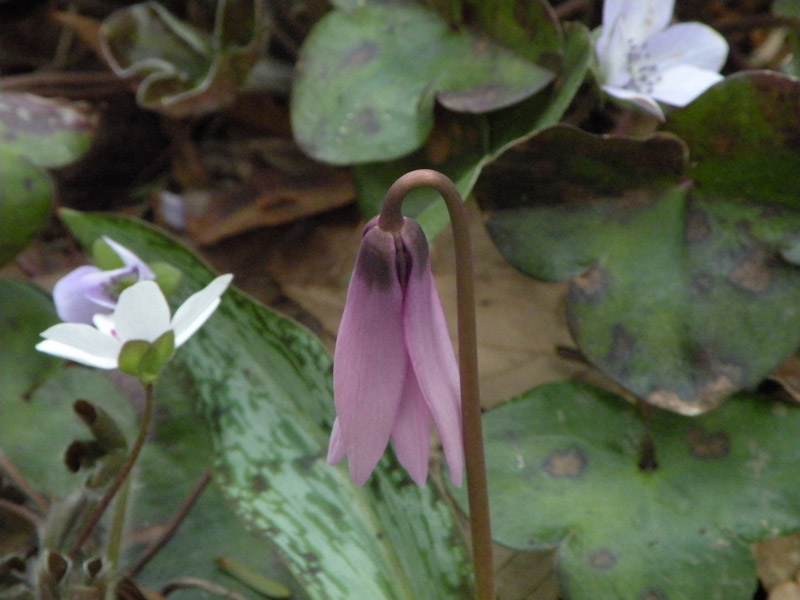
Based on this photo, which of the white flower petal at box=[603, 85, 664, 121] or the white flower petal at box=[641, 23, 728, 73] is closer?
the white flower petal at box=[603, 85, 664, 121]

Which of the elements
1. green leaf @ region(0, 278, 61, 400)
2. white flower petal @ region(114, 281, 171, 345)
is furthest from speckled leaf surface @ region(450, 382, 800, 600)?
green leaf @ region(0, 278, 61, 400)

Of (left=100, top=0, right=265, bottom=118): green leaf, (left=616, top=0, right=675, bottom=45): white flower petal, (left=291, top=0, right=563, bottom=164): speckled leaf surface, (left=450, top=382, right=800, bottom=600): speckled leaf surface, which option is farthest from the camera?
(left=100, top=0, right=265, bottom=118): green leaf

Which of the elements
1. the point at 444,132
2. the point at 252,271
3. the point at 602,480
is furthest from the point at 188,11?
the point at 602,480

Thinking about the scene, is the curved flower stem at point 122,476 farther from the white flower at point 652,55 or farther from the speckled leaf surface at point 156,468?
the white flower at point 652,55

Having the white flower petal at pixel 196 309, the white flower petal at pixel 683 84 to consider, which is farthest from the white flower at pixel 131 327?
the white flower petal at pixel 683 84

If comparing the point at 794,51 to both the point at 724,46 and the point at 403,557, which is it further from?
the point at 403,557

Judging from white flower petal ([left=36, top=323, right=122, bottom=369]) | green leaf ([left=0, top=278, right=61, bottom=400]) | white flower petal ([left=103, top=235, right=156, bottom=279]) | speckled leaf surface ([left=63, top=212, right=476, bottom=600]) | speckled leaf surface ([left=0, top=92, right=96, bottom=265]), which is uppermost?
white flower petal ([left=36, top=323, right=122, bottom=369])

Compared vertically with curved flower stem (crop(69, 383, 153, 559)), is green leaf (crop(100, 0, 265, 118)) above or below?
above

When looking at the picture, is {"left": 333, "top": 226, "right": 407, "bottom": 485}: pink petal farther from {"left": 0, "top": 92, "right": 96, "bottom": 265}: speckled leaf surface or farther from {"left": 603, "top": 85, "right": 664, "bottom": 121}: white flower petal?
{"left": 0, "top": 92, "right": 96, "bottom": 265}: speckled leaf surface
